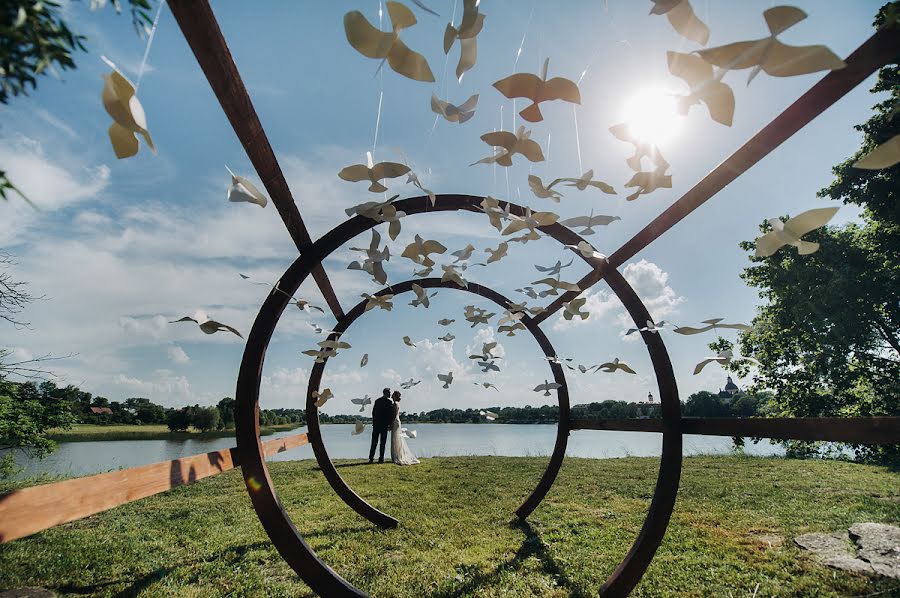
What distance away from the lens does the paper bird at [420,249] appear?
1.76 metres

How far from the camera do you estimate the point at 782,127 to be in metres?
1.35

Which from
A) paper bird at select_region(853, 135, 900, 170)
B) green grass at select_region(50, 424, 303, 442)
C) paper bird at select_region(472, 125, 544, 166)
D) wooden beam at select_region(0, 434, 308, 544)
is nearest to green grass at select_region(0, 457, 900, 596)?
wooden beam at select_region(0, 434, 308, 544)

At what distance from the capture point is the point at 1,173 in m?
0.63

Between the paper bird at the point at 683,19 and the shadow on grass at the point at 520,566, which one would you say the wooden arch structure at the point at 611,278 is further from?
the shadow on grass at the point at 520,566

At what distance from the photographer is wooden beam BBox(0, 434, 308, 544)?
0.95 metres

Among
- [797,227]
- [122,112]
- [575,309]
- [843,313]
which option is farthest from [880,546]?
[843,313]

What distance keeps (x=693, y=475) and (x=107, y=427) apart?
63.0 m

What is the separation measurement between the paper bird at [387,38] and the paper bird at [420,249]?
2.88 feet

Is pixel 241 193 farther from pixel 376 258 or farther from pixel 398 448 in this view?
pixel 398 448

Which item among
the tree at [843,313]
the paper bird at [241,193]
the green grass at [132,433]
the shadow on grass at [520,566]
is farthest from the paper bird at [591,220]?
the green grass at [132,433]

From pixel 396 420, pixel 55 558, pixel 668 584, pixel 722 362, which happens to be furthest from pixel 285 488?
pixel 722 362

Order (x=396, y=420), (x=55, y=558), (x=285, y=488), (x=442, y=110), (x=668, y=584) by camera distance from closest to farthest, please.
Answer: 1. (x=442, y=110)
2. (x=668, y=584)
3. (x=55, y=558)
4. (x=285, y=488)
5. (x=396, y=420)

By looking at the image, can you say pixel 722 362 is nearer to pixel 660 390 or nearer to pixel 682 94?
pixel 660 390

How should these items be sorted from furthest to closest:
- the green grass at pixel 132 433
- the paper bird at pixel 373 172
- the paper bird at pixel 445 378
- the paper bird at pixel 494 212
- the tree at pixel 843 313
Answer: the green grass at pixel 132 433
the tree at pixel 843 313
the paper bird at pixel 445 378
the paper bird at pixel 494 212
the paper bird at pixel 373 172
